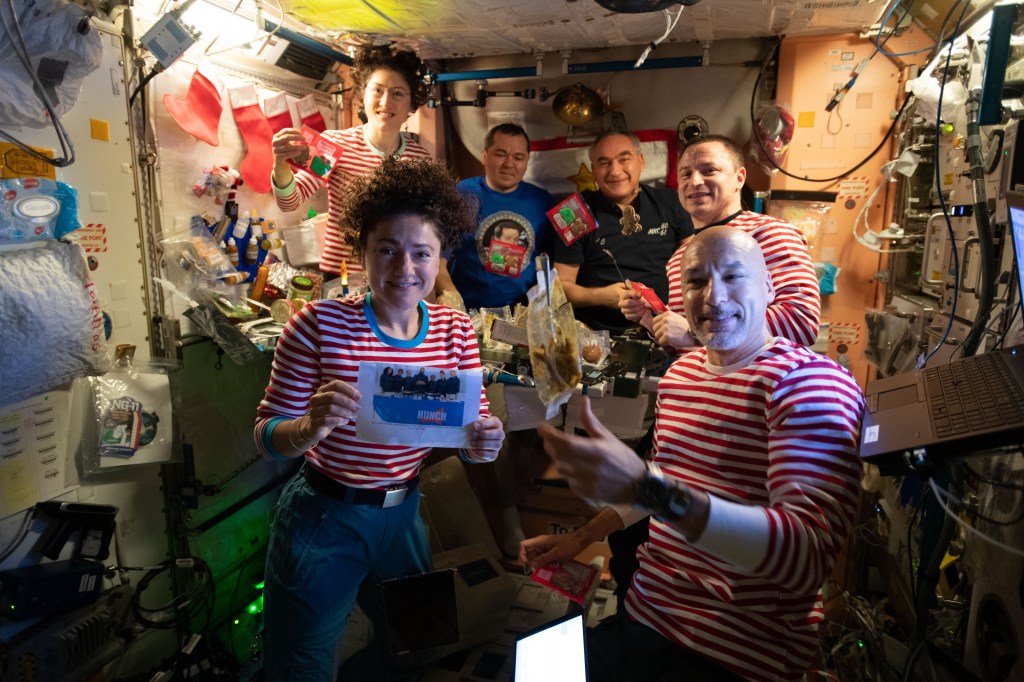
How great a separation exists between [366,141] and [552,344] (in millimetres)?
2137

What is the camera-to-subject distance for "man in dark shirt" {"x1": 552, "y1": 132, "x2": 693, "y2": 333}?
127 inches

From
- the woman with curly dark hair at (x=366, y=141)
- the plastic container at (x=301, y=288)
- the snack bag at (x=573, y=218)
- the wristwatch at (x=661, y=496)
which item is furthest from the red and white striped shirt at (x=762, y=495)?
the plastic container at (x=301, y=288)

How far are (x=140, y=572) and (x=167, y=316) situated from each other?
111 centimetres

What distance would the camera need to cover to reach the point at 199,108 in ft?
9.30

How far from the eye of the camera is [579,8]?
2.94 metres

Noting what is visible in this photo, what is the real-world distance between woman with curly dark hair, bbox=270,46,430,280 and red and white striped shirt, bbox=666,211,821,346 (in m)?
1.73

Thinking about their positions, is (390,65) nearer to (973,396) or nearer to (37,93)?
(37,93)

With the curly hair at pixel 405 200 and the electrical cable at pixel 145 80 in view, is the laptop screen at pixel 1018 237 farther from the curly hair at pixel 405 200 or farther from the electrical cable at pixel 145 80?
the electrical cable at pixel 145 80

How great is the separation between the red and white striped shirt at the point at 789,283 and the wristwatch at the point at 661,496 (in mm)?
1014

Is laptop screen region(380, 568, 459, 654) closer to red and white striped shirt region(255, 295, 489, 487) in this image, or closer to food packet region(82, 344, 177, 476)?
red and white striped shirt region(255, 295, 489, 487)

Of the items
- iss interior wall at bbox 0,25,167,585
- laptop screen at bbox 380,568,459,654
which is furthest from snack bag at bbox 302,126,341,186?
laptop screen at bbox 380,568,459,654

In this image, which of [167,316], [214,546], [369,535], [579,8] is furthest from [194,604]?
[579,8]

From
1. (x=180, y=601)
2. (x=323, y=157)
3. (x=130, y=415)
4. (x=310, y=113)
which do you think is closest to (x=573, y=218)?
(x=323, y=157)

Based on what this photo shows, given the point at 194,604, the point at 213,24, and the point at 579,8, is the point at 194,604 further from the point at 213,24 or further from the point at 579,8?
the point at 579,8
